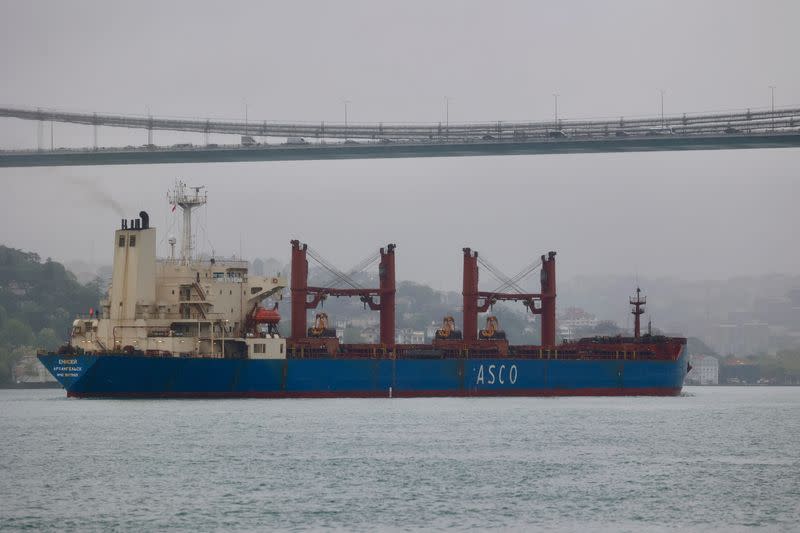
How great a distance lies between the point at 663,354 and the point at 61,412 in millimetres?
30501

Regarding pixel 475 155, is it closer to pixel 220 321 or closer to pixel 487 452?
pixel 220 321

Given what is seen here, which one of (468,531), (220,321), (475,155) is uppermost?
(475,155)

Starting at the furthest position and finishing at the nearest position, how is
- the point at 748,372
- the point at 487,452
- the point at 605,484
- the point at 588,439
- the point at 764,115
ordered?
the point at 748,372, the point at 764,115, the point at 588,439, the point at 487,452, the point at 605,484

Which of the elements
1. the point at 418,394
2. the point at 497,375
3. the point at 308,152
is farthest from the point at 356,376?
the point at 308,152

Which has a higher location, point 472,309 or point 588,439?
point 472,309

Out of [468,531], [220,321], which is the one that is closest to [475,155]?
[220,321]

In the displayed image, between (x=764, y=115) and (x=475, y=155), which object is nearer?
(x=764, y=115)

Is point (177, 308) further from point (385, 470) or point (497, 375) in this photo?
point (385, 470)

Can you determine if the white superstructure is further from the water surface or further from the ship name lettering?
the ship name lettering

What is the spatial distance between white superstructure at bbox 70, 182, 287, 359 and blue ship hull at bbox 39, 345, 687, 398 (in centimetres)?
106

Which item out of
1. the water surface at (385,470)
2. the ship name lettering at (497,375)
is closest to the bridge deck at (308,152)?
the ship name lettering at (497,375)

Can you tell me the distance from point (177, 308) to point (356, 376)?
335 inches

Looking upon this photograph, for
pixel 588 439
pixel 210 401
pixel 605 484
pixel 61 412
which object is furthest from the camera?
pixel 210 401

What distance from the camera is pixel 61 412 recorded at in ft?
167
